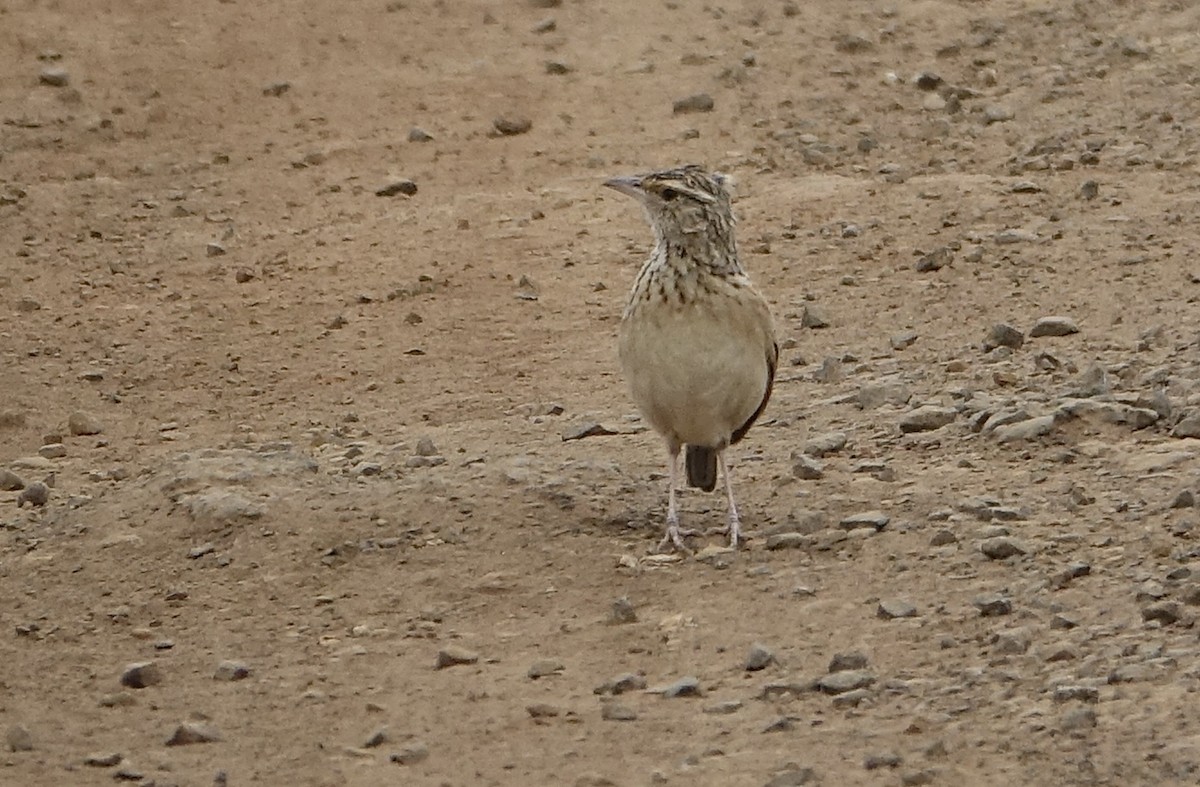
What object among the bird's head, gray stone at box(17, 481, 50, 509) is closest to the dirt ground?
gray stone at box(17, 481, 50, 509)

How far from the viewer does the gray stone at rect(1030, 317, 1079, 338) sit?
9195 mm

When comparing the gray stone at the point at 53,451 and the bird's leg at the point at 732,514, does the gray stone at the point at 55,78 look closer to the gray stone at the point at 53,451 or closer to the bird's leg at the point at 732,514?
the gray stone at the point at 53,451

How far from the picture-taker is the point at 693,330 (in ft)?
23.8

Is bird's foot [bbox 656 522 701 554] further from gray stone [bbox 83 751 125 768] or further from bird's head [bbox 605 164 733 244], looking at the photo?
gray stone [bbox 83 751 125 768]

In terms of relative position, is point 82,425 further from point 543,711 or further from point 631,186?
point 543,711

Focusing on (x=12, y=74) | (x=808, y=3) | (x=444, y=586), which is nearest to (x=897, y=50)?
(x=808, y=3)

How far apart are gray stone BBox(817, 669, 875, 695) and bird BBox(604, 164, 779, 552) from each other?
52.9 inches

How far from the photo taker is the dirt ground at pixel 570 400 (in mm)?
5961

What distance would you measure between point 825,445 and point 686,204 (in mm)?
1179

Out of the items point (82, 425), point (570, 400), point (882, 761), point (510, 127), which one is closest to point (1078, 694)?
point (882, 761)

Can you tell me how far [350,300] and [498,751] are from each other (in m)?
5.40

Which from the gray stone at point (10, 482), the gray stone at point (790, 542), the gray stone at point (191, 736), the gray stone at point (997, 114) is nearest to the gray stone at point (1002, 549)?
the gray stone at point (790, 542)

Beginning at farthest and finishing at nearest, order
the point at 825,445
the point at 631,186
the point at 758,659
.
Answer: the point at 825,445 → the point at 631,186 → the point at 758,659

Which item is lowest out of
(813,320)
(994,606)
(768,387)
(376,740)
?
(376,740)
